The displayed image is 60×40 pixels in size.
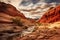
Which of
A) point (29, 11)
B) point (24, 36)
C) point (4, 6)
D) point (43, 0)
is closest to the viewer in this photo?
point (24, 36)

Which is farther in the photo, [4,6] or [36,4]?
[36,4]

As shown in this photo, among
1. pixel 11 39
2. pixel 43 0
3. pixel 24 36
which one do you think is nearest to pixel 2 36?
pixel 11 39

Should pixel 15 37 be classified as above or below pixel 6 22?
below

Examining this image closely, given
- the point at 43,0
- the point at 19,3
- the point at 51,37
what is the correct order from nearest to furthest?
1. the point at 51,37
2. the point at 43,0
3. the point at 19,3

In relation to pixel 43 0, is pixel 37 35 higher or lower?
lower

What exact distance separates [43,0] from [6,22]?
41.3m

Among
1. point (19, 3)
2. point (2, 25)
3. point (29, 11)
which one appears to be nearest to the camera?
point (2, 25)

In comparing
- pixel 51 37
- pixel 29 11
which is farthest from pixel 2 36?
pixel 29 11

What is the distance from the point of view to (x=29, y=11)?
46469 millimetres

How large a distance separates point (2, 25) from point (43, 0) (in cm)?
4184

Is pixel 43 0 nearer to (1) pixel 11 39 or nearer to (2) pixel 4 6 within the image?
(2) pixel 4 6

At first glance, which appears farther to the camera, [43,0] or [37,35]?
[43,0]

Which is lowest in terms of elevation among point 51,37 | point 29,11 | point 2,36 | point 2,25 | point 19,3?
point 51,37

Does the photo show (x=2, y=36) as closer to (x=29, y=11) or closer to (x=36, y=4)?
(x=29, y=11)
